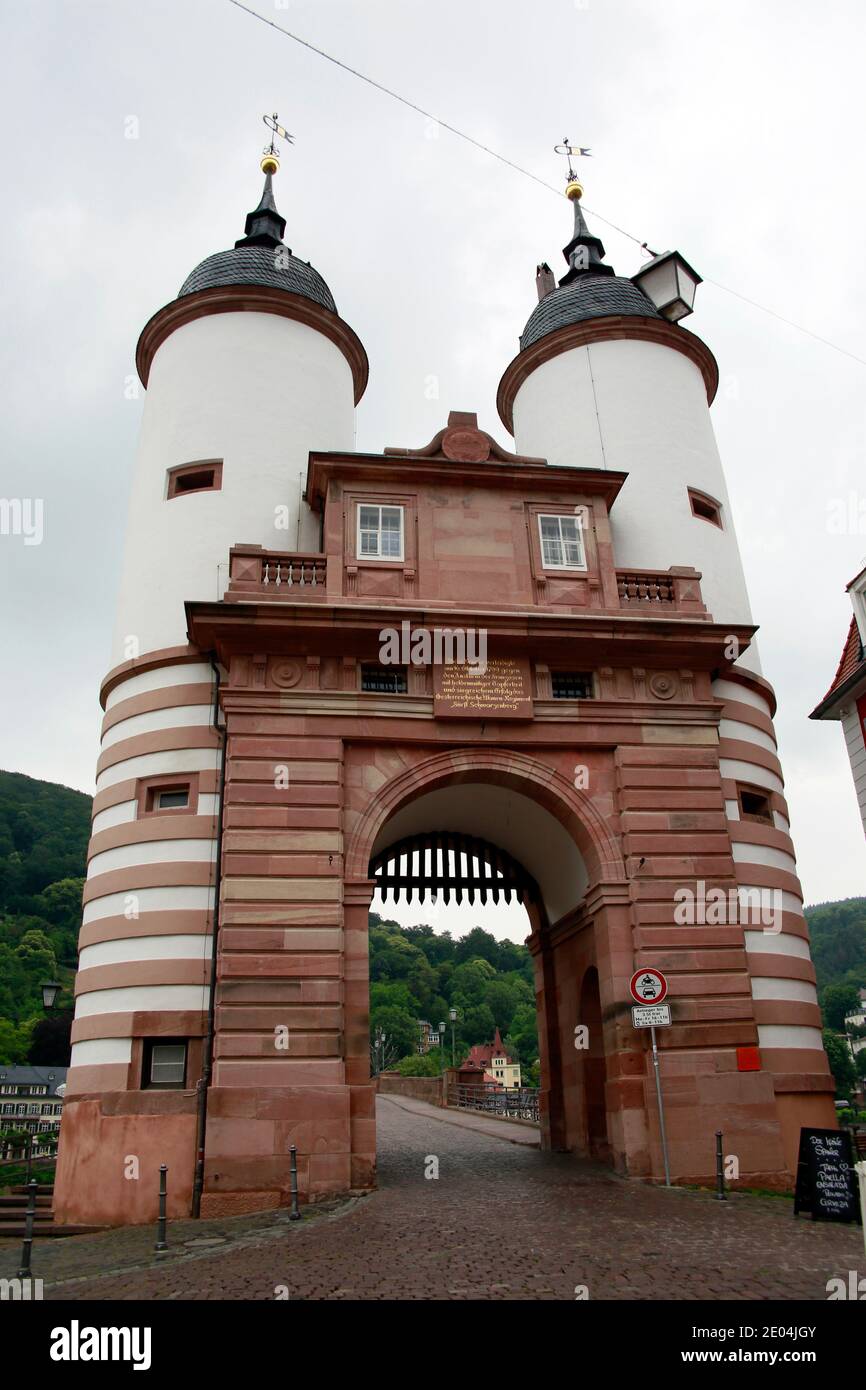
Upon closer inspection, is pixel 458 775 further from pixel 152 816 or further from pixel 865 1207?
pixel 865 1207

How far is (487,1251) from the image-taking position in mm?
9984

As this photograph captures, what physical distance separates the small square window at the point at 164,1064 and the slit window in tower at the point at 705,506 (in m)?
14.4

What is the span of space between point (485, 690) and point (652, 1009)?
5664mm

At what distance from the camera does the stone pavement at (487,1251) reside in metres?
8.62

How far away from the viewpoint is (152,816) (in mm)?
16797

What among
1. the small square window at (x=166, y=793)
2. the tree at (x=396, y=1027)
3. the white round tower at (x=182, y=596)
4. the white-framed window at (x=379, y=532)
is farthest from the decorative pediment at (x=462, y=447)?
the tree at (x=396, y=1027)

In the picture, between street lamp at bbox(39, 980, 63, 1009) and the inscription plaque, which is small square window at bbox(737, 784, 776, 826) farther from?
street lamp at bbox(39, 980, 63, 1009)

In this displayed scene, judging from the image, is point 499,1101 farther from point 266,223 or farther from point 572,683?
point 266,223

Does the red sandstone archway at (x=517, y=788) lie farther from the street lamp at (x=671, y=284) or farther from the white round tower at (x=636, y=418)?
the street lamp at (x=671, y=284)

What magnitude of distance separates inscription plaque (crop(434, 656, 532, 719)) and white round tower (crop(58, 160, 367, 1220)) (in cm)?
382

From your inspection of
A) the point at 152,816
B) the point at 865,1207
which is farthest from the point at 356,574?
the point at 865,1207

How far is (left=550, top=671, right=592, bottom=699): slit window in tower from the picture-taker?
710 inches
